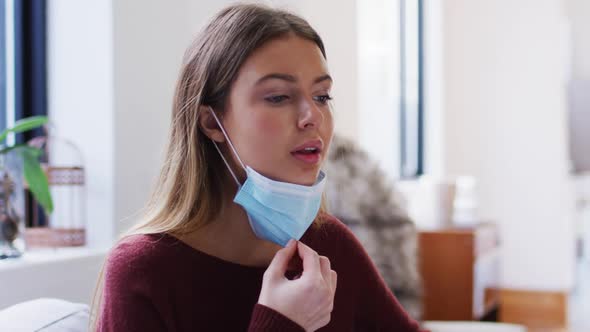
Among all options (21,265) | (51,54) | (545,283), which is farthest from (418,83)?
(21,265)

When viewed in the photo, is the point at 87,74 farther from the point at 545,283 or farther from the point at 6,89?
the point at 545,283

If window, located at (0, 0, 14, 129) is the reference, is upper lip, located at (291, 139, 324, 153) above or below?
below

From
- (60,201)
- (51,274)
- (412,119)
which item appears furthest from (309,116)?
(412,119)

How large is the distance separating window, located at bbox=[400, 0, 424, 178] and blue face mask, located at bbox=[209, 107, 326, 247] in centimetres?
362

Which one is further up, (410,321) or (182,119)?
(182,119)

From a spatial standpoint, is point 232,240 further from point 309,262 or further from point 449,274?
point 449,274

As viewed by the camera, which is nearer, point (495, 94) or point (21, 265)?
point (21, 265)

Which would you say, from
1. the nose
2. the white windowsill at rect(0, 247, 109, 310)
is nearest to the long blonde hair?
the nose

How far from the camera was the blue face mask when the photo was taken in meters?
1.03

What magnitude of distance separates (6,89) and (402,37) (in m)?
3.10

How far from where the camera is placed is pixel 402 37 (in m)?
4.68

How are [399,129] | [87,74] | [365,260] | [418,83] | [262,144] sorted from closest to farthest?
1. [262,144]
2. [365,260]
3. [87,74]
4. [399,129]
5. [418,83]

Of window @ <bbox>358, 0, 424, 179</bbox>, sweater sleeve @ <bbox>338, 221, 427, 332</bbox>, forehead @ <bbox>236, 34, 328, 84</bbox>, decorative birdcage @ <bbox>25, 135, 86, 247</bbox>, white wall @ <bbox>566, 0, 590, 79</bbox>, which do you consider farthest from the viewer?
white wall @ <bbox>566, 0, 590, 79</bbox>

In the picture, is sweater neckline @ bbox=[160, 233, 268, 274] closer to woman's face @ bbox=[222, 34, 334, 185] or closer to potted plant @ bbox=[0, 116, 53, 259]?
woman's face @ bbox=[222, 34, 334, 185]
